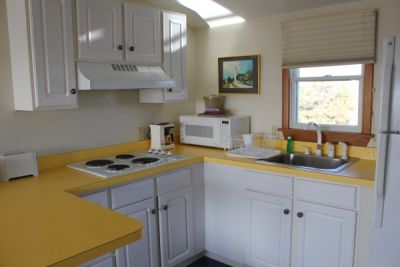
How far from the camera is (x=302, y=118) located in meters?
3.07

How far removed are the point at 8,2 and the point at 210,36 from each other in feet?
6.02

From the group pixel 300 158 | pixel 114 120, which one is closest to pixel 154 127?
pixel 114 120

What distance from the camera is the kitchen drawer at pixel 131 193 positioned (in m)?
2.33

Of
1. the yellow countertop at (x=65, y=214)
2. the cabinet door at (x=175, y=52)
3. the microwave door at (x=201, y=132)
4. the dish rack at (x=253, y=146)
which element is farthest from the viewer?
the microwave door at (x=201, y=132)

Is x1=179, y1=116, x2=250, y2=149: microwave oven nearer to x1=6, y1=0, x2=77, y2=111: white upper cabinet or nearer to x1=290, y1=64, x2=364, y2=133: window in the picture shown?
x1=290, y1=64, x2=364, y2=133: window

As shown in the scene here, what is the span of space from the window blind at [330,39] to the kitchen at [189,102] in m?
0.06

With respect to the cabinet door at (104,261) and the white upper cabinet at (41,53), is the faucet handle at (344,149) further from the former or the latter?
the white upper cabinet at (41,53)

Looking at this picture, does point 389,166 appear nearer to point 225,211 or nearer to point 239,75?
point 225,211

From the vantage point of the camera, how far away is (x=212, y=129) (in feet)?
10.5

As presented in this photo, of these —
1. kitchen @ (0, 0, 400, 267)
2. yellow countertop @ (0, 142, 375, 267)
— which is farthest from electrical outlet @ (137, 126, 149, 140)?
yellow countertop @ (0, 142, 375, 267)

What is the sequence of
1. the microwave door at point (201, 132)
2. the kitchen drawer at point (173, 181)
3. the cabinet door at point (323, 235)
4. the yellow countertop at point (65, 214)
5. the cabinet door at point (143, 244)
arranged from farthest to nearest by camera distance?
the microwave door at point (201, 132), the kitchen drawer at point (173, 181), the cabinet door at point (143, 244), the cabinet door at point (323, 235), the yellow countertop at point (65, 214)

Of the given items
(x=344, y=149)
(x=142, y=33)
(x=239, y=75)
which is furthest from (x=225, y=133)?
(x=142, y=33)

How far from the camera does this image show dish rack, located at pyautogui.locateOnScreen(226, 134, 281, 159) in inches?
115

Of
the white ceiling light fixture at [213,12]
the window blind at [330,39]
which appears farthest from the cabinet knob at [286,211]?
the white ceiling light fixture at [213,12]
